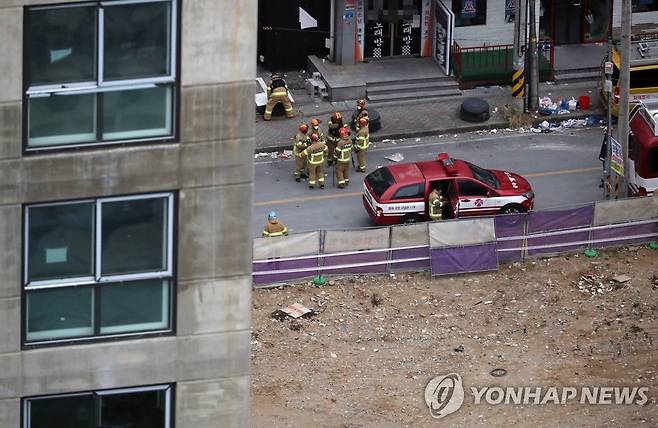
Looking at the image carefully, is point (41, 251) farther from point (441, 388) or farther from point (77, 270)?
point (441, 388)

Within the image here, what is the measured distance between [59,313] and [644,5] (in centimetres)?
3106

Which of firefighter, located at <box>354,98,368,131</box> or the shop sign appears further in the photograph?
the shop sign

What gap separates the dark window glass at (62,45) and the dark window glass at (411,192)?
19.1 meters

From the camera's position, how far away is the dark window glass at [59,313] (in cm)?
1536

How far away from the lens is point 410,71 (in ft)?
137

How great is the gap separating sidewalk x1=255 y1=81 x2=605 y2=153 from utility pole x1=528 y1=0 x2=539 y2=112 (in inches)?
17.5

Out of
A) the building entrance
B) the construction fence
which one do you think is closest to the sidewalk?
the building entrance

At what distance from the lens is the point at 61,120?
49.0 ft

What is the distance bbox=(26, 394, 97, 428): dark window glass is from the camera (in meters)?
15.7

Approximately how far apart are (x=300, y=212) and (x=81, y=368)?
20.2 metres

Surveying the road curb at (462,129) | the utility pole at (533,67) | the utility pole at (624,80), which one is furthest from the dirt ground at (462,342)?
the utility pole at (533,67)

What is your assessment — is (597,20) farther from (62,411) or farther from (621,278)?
(62,411)

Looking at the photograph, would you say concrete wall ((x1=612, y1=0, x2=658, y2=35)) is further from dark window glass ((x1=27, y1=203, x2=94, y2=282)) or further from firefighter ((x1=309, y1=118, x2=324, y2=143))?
dark window glass ((x1=27, y1=203, x2=94, y2=282))

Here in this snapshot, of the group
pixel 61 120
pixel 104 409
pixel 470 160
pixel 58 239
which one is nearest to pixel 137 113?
pixel 61 120
